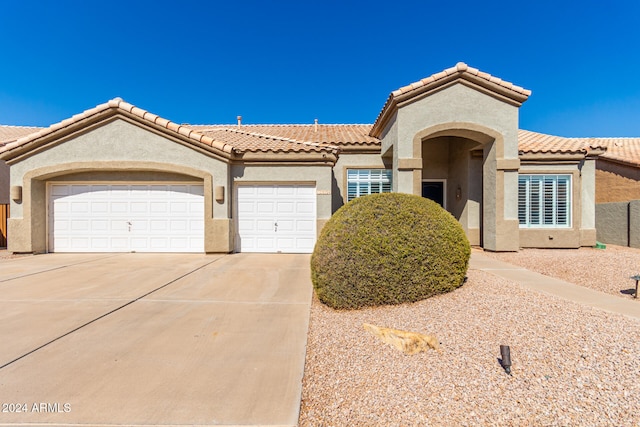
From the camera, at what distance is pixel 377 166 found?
12.3 m

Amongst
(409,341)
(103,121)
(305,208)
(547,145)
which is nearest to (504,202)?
(547,145)

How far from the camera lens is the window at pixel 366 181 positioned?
40.5ft

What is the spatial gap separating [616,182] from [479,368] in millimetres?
17671

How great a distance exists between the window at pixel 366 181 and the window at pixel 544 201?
518cm

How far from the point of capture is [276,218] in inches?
420

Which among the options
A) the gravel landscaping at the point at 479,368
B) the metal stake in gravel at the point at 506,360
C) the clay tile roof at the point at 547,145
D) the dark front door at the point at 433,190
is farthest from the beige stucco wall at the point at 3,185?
the clay tile roof at the point at 547,145

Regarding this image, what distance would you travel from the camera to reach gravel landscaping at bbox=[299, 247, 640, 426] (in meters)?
2.40

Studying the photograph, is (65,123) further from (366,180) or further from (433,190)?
(433,190)

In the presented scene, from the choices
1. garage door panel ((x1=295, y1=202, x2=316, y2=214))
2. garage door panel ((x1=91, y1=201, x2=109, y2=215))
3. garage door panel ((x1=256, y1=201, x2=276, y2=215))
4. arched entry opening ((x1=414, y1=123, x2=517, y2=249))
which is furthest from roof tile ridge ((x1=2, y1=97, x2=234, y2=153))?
arched entry opening ((x1=414, y1=123, x2=517, y2=249))

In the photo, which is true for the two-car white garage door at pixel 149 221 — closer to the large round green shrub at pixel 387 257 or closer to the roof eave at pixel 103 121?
the roof eave at pixel 103 121

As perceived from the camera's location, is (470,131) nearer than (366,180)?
Yes

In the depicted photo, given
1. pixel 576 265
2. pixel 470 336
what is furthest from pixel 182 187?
pixel 576 265

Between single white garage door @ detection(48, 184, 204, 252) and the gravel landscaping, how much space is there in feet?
25.9

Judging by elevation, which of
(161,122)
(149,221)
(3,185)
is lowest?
(149,221)
